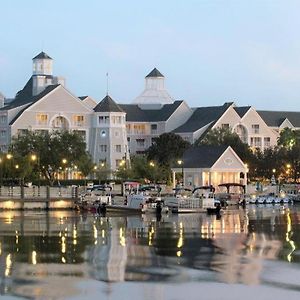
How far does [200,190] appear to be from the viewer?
108m

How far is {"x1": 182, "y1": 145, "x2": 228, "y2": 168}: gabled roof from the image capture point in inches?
4513

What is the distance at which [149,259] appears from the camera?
147 ft

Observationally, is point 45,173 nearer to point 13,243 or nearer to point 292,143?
point 292,143

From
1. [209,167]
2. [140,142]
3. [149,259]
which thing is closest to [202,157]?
[209,167]

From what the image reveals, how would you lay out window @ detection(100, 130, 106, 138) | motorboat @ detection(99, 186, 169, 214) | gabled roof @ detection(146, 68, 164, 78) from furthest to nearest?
gabled roof @ detection(146, 68, 164, 78), window @ detection(100, 130, 106, 138), motorboat @ detection(99, 186, 169, 214)

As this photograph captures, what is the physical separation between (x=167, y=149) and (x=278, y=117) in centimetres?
4342

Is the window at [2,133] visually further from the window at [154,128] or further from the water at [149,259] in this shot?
the water at [149,259]

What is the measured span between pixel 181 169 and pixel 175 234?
59.0m

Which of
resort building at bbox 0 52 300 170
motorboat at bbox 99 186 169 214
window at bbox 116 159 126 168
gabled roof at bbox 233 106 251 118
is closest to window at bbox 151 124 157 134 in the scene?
resort building at bbox 0 52 300 170

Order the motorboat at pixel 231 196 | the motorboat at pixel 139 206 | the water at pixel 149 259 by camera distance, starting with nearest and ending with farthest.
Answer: the water at pixel 149 259
the motorboat at pixel 139 206
the motorboat at pixel 231 196

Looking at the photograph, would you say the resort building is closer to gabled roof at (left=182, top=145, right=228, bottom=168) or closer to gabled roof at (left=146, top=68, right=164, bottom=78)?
gabled roof at (left=146, top=68, right=164, bottom=78)

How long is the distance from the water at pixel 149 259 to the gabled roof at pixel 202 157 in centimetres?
4319

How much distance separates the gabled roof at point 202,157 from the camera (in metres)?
115

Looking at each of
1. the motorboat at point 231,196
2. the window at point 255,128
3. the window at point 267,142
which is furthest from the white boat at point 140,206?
the window at point 267,142
